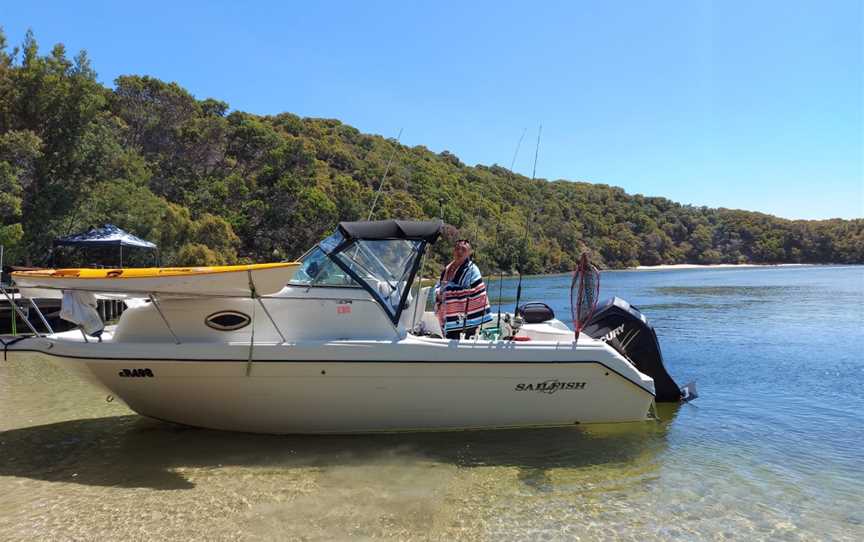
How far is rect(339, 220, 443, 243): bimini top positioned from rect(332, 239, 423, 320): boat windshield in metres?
0.08

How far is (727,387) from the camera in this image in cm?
938

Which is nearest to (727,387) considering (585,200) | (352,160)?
(352,160)

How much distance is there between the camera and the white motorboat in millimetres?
5395

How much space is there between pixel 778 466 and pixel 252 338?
5.36 metres

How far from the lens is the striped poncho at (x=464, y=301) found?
6.26m

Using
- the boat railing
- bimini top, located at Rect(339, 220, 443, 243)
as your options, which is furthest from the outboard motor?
the boat railing

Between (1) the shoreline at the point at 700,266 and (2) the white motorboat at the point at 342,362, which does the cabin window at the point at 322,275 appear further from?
(1) the shoreline at the point at 700,266

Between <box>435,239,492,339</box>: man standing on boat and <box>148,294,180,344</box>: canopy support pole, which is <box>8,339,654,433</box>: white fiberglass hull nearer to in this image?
<box>148,294,180,344</box>: canopy support pole

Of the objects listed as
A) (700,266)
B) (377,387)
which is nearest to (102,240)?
(377,387)

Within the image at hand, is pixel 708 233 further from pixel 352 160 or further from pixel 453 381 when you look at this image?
pixel 453 381

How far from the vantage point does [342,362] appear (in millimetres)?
5473

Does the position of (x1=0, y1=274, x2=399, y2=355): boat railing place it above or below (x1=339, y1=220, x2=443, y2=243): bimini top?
below

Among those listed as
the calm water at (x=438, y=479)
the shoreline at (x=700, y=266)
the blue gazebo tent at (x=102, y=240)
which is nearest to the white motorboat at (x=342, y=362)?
the calm water at (x=438, y=479)

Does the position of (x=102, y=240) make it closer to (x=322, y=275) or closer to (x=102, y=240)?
(x=102, y=240)
